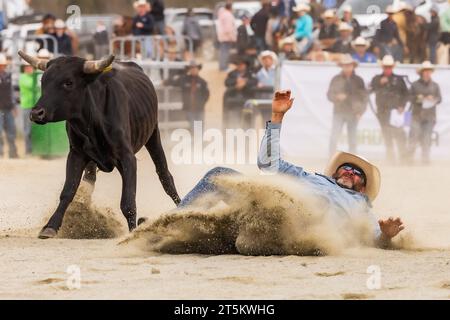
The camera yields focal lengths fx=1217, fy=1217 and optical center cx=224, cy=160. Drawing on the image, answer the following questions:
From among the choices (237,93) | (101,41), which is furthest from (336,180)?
(101,41)

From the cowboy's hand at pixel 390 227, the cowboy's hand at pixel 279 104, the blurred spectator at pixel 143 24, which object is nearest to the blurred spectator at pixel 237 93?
the blurred spectator at pixel 143 24

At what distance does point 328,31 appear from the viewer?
802 inches

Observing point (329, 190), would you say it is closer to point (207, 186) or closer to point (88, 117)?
point (207, 186)

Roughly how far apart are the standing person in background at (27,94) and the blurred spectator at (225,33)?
6780 millimetres

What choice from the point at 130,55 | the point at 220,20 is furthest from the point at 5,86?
the point at 220,20

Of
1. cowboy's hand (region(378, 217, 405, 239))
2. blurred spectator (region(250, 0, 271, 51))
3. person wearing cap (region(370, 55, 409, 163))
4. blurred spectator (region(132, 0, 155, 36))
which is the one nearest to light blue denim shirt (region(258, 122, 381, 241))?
cowboy's hand (region(378, 217, 405, 239))

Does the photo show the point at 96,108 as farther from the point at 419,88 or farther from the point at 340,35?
the point at 340,35

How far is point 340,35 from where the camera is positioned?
19922 millimetres

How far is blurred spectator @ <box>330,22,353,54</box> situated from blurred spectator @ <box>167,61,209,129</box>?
2.24 m

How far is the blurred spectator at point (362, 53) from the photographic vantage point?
18.8 m

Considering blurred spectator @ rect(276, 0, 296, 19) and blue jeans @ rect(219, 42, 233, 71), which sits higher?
blurred spectator @ rect(276, 0, 296, 19)

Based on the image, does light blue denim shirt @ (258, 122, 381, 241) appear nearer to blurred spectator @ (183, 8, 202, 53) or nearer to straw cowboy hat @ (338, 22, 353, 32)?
straw cowboy hat @ (338, 22, 353, 32)

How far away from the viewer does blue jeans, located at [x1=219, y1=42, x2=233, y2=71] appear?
25.5 meters

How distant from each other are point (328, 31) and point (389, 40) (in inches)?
41.3
